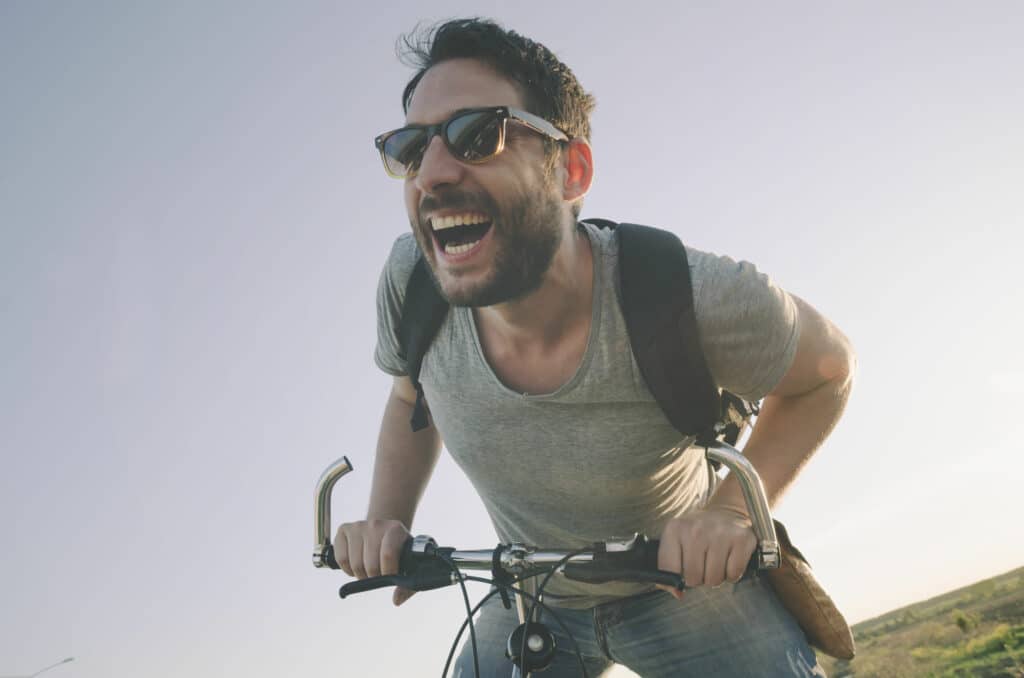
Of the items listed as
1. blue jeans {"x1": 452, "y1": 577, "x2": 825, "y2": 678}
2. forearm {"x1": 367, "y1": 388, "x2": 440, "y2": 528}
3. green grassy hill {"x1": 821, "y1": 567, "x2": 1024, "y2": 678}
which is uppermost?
forearm {"x1": 367, "y1": 388, "x2": 440, "y2": 528}

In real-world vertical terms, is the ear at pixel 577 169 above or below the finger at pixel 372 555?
above

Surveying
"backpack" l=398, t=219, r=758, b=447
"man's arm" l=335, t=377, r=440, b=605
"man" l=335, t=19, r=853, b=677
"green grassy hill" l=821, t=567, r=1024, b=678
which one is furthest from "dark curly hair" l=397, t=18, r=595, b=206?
"green grassy hill" l=821, t=567, r=1024, b=678

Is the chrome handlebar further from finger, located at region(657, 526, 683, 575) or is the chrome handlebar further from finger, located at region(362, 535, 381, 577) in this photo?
finger, located at region(362, 535, 381, 577)

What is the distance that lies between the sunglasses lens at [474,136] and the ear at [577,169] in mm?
505

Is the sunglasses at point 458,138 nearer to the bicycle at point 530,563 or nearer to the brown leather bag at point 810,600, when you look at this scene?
the bicycle at point 530,563

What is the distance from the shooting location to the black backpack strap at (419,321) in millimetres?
3121

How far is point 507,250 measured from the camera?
2.81 meters

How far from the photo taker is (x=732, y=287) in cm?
269

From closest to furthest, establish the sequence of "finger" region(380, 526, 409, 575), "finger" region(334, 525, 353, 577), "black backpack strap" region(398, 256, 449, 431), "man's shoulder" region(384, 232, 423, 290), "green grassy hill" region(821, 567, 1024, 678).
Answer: "finger" region(380, 526, 409, 575)
"finger" region(334, 525, 353, 577)
"black backpack strap" region(398, 256, 449, 431)
"man's shoulder" region(384, 232, 423, 290)
"green grassy hill" region(821, 567, 1024, 678)

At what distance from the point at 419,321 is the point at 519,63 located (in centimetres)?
131

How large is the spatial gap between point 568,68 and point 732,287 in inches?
61.3

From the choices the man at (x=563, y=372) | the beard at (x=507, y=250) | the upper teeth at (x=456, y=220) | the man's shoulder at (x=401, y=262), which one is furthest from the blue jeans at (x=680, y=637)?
the upper teeth at (x=456, y=220)

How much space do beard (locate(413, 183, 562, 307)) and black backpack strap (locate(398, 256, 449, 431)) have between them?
0.66 ft

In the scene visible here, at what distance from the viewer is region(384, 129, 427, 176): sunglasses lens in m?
2.95
